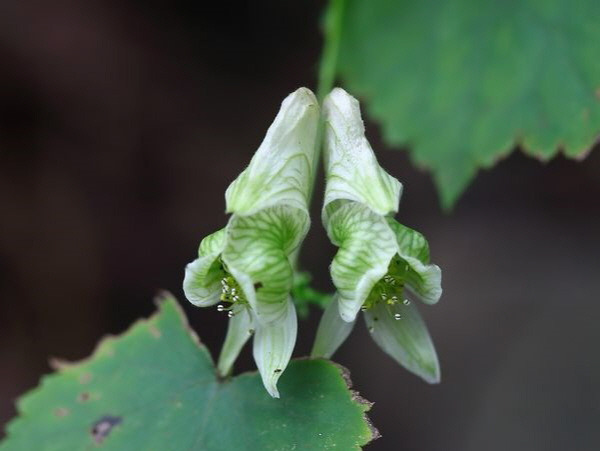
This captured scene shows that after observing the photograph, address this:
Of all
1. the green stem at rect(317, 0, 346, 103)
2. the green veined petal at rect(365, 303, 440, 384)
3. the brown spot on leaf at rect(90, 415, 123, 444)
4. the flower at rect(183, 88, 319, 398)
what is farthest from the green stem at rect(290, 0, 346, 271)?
the brown spot on leaf at rect(90, 415, 123, 444)

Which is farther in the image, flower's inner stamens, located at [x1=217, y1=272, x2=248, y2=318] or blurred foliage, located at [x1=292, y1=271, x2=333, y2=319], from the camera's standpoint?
blurred foliage, located at [x1=292, y1=271, x2=333, y2=319]

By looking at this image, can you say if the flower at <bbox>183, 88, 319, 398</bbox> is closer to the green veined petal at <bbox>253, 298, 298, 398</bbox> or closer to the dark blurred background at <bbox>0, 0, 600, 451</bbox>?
the green veined petal at <bbox>253, 298, 298, 398</bbox>

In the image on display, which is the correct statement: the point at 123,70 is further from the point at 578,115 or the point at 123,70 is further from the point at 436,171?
the point at 578,115

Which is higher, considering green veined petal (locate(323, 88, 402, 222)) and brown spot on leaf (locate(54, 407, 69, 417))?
green veined petal (locate(323, 88, 402, 222))

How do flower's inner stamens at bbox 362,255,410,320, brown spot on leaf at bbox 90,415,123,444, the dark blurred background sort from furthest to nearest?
the dark blurred background
brown spot on leaf at bbox 90,415,123,444
flower's inner stamens at bbox 362,255,410,320

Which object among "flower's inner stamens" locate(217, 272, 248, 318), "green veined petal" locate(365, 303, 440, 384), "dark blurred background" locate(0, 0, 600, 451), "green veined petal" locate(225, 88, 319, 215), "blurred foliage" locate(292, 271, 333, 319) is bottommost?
"dark blurred background" locate(0, 0, 600, 451)

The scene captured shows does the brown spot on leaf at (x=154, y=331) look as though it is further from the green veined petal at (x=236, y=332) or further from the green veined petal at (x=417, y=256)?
the green veined petal at (x=417, y=256)

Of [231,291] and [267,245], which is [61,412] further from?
[267,245]
